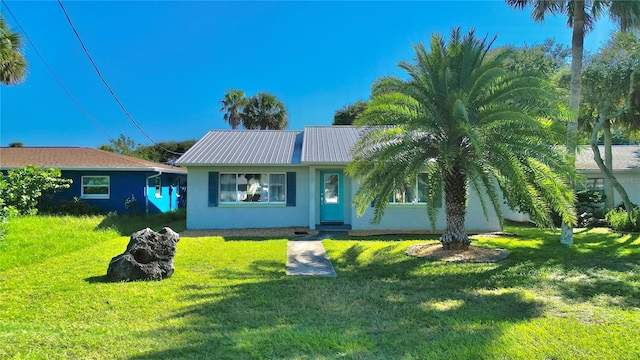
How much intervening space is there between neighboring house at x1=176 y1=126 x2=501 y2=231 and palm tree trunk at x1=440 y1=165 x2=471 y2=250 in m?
4.43

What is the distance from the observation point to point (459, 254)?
9.55 metres

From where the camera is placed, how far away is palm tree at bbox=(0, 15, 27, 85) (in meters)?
9.62

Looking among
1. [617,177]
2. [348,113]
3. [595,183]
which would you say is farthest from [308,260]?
[348,113]

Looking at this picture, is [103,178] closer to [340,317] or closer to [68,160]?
[68,160]

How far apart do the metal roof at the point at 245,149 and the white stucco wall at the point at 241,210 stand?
0.43 m

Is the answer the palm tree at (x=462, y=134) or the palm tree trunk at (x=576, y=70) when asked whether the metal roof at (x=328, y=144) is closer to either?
the palm tree at (x=462, y=134)

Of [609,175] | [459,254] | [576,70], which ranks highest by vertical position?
[576,70]

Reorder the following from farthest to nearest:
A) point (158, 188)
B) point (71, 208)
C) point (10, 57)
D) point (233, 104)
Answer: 1. point (233, 104)
2. point (158, 188)
3. point (71, 208)
4. point (10, 57)

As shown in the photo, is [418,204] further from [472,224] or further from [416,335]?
[416,335]

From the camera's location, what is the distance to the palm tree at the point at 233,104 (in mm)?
32125

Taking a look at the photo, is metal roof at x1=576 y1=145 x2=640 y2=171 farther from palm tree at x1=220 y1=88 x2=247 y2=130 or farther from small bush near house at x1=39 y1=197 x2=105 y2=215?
palm tree at x1=220 y1=88 x2=247 y2=130

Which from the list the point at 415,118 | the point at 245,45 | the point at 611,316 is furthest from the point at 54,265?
the point at 245,45

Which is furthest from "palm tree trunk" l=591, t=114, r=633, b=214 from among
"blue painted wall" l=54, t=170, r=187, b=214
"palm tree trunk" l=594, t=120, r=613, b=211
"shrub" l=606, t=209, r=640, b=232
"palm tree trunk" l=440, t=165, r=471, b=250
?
"blue painted wall" l=54, t=170, r=187, b=214

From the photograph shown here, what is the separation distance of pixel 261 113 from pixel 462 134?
2574cm
